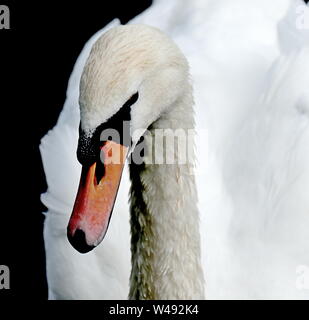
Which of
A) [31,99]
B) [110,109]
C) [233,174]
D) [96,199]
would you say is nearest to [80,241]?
[96,199]

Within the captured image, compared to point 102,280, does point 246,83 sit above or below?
above

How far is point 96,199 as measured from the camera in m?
2.63

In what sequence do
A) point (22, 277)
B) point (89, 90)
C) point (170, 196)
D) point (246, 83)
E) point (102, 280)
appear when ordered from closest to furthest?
point (89, 90) < point (170, 196) < point (102, 280) < point (246, 83) < point (22, 277)

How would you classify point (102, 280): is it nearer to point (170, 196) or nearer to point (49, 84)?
point (170, 196)

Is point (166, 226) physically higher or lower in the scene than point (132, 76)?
lower

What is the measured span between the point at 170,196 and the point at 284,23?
1781 mm

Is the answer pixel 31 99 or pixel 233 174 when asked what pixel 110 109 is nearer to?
pixel 233 174

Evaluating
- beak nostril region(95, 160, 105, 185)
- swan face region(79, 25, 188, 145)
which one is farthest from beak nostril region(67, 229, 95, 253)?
swan face region(79, 25, 188, 145)

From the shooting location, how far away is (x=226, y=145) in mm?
3926

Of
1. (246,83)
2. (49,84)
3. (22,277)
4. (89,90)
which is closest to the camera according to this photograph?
(89,90)

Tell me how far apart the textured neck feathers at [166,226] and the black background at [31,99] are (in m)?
1.99

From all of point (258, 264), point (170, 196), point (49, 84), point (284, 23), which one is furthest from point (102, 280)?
point (49, 84)

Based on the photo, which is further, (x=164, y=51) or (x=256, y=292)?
(x=256, y=292)

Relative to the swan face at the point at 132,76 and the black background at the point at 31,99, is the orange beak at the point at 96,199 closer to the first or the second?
the swan face at the point at 132,76
